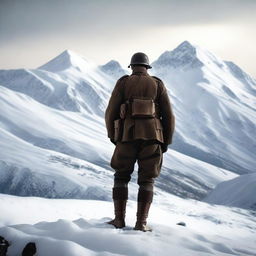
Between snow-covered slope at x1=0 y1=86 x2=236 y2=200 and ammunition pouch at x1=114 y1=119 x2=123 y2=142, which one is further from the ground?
snow-covered slope at x1=0 y1=86 x2=236 y2=200

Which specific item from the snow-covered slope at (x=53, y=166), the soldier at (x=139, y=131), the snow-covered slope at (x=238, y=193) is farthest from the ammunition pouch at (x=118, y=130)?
the snow-covered slope at (x=53, y=166)

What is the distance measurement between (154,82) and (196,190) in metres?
187

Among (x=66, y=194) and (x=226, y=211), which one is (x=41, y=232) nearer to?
(x=226, y=211)

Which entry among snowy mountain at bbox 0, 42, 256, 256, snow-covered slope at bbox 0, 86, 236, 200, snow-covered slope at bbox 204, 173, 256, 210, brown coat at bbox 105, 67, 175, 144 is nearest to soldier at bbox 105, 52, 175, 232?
brown coat at bbox 105, 67, 175, 144

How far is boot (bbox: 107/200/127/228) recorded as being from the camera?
231 inches

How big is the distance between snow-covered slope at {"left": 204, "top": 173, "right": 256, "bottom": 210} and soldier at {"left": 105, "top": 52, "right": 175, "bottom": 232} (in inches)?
1784

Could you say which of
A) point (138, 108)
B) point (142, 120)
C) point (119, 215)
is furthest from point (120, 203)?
point (138, 108)

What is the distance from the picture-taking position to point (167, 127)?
608 centimetres

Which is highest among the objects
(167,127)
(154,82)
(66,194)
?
(66,194)

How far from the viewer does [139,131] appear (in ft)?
19.2

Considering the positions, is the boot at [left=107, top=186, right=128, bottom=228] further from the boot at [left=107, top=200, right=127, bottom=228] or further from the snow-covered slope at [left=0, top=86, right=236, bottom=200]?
the snow-covered slope at [left=0, top=86, right=236, bottom=200]

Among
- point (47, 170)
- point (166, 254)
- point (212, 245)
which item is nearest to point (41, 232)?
point (166, 254)

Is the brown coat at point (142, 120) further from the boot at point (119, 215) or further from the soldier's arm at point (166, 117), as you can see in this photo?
the boot at point (119, 215)

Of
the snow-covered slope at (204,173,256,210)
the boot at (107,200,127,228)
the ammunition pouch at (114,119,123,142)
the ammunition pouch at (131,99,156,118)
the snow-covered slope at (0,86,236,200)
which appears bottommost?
the boot at (107,200,127,228)
